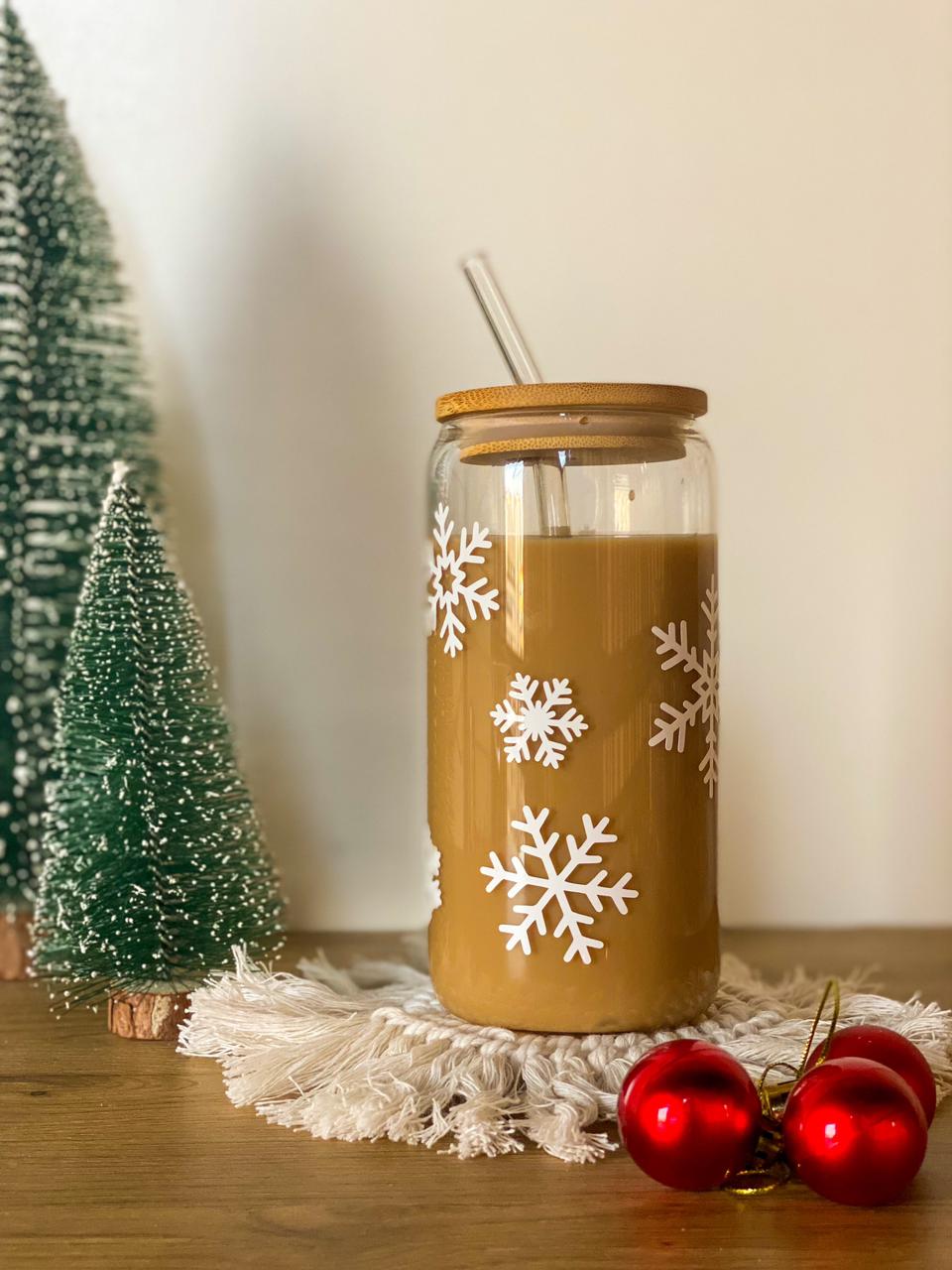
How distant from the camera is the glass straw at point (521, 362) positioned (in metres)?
0.74

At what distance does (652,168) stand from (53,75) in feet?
1.69

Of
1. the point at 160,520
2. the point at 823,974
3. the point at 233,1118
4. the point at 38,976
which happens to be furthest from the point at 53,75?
the point at 823,974

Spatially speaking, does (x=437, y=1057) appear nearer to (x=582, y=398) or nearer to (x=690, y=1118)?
(x=690, y=1118)

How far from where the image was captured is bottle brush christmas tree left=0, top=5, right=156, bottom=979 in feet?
3.25

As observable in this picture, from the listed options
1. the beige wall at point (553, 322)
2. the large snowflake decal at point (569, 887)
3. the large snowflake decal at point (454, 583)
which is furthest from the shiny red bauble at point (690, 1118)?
the beige wall at point (553, 322)

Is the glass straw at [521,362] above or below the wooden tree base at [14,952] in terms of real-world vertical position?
above

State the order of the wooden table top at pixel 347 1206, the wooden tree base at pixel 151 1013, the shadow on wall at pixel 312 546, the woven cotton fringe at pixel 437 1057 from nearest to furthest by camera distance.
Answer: the wooden table top at pixel 347 1206, the woven cotton fringe at pixel 437 1057, the wooden tree base at pixel 151 1013, the shadow on wall at pixel 312 546

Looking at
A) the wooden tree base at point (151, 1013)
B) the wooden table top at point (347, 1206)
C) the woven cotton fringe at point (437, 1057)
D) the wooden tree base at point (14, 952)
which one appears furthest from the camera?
the wooden tree base at point (14, 952)

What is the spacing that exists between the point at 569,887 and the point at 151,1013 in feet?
0.97

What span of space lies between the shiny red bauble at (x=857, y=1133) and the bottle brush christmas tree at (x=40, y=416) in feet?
2.12

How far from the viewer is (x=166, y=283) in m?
1.07

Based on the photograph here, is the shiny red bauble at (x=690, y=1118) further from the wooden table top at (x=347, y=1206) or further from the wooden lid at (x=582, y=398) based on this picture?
the wooden lid at (x=582, y=398)

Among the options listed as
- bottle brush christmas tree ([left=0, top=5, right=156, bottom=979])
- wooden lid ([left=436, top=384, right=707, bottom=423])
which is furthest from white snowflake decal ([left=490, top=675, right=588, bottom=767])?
bottle brush christmas tree ([left=0, top=5, right=156, bottom=979])

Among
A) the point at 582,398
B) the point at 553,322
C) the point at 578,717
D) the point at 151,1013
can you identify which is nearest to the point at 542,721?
the point at 578,717
